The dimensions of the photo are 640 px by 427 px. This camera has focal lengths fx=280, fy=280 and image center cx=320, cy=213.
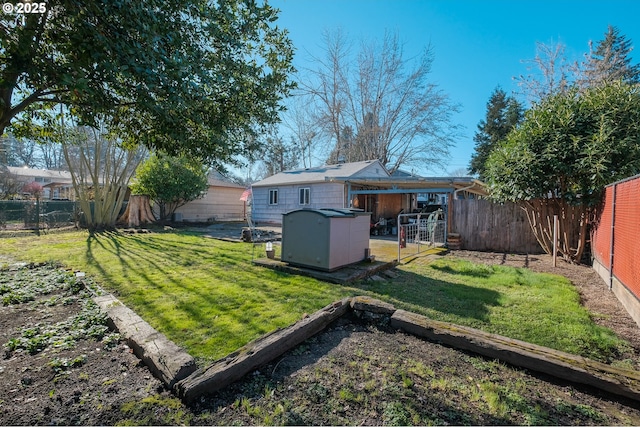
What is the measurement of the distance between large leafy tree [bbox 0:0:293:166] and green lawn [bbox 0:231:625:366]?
88.0 inches

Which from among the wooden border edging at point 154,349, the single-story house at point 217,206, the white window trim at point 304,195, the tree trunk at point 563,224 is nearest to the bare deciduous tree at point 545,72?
the tree trunk at point 563,224

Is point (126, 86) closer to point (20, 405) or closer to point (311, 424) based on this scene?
point (20, 405)

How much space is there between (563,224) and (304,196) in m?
11.6

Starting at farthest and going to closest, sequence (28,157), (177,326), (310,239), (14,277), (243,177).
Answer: (243,177)
(28,157)
(310,239)
(14,277)
(177,326)

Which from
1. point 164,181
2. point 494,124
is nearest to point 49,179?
point 164,181

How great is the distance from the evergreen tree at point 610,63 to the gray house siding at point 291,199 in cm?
1347

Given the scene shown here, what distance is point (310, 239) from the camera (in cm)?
572

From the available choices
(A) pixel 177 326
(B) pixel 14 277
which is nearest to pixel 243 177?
(B) pixel 14 277

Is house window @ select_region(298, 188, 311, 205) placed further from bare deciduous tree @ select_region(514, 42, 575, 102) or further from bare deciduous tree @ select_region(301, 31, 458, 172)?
bare deciduous tree @ select_region(514, 42, 575, 102)

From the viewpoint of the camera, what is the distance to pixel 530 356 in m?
2.39

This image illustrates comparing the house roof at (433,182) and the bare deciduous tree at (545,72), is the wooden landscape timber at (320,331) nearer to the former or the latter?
the house roof at (433,182)

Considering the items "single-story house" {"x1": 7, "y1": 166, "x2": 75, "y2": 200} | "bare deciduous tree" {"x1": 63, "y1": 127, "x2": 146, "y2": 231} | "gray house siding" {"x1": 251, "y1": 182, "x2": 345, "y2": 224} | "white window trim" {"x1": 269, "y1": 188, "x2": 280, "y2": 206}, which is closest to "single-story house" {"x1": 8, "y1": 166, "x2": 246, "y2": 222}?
"single-story house" {"x1": 7, "y1": 166, "x2": 75, "y2": 200}

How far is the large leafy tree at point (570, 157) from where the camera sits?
630cm

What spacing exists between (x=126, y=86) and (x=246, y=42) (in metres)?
2.01
